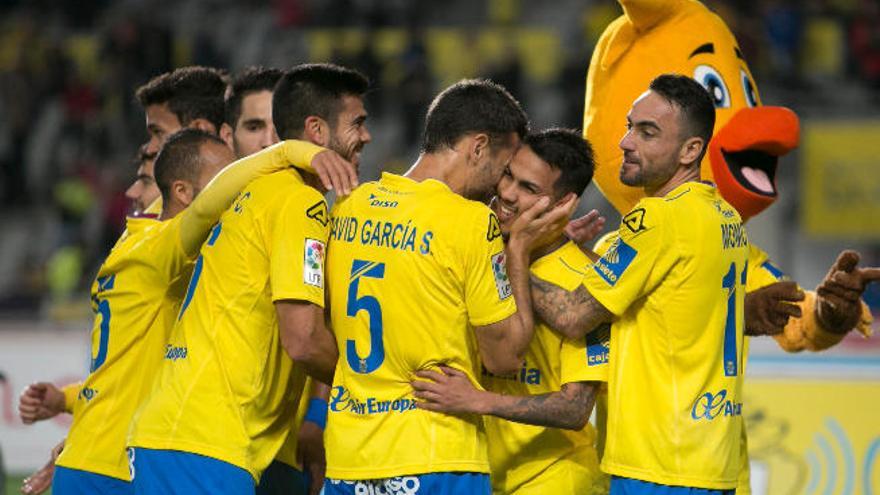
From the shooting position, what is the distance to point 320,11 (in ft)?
54.3

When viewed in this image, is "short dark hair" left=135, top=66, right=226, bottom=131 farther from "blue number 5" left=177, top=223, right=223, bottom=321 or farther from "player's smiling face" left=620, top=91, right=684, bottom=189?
"player's smiling face" left=620, top=91, right=684, bottom=189

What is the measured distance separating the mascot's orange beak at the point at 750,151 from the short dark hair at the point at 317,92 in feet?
4.92

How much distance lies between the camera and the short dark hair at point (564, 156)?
490cm

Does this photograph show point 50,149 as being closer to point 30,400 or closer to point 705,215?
point 30,400

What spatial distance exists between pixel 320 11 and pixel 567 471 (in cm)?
1232

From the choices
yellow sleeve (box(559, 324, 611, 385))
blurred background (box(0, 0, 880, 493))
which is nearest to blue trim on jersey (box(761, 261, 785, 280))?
yellow sleeve (box(559, 324, 611, 385))

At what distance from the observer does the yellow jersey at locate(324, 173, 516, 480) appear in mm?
4457

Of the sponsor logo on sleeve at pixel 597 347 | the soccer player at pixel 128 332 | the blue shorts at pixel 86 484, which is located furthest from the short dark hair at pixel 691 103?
the blue shorts at pixel 86 484

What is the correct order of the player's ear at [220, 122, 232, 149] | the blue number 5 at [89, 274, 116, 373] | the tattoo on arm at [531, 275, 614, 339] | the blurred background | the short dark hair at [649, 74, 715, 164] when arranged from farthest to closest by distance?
1. the blurred background
2. the player's ear at [220, 122, 232, 149]
3. the blue number 5 at [89, 274, 116, 373]
4. the short dark hair at [649, 74, 715, 164]
5. the tattoo on arm at [531, 275, 614, 339]

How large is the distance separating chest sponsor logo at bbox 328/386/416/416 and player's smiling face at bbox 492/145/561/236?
0.77m

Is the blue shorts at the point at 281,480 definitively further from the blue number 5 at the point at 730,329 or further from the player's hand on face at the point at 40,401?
the blue number 5 at the point at 730,329

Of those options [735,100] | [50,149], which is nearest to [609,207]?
[50,149]

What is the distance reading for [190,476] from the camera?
4645 mm

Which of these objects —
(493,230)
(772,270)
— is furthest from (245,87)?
(772,270)
